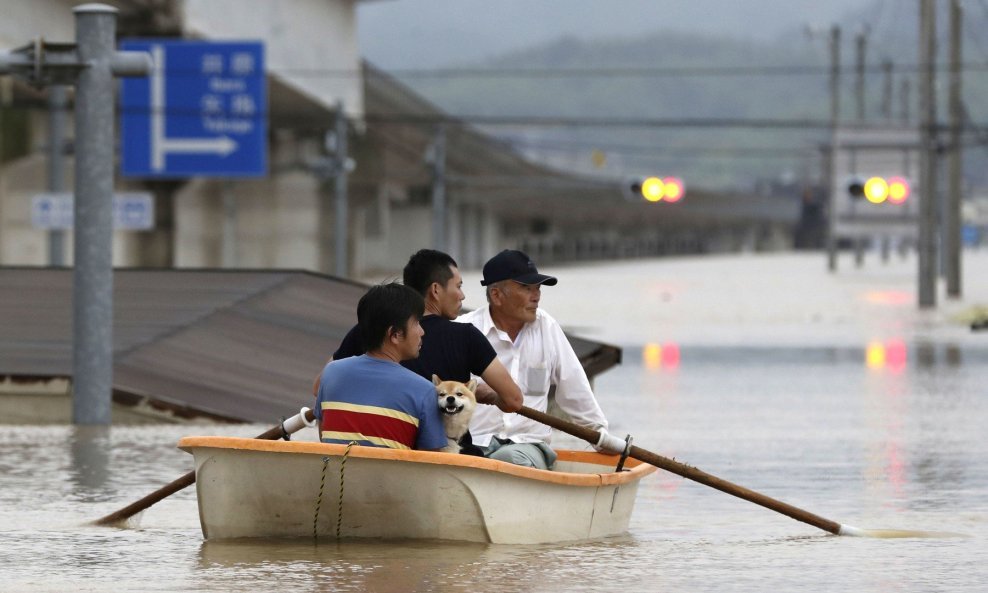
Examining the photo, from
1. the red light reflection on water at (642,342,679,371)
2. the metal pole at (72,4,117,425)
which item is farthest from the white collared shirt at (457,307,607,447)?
the red light reflection on water at (642,342,679,371)

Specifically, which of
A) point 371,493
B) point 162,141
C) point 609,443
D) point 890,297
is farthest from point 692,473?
point 890,297

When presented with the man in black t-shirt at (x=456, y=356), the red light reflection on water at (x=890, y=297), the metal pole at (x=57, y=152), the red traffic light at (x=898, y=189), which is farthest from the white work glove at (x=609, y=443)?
the red traffic light at (x=898, y=189)

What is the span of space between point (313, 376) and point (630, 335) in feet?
59.2

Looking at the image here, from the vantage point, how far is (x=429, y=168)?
249ft

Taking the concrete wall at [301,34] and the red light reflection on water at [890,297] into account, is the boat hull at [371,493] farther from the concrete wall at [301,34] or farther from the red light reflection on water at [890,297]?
the red light reflection on water at [890,297]

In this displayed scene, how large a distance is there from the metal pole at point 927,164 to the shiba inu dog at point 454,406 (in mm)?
38174

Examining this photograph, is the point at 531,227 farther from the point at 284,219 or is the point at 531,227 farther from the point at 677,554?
the point at 677,554

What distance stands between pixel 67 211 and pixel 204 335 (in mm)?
12107

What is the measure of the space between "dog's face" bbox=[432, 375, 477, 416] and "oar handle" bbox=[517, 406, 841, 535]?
458 mm

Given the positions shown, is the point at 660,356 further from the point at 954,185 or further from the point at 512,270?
the point at 954,185

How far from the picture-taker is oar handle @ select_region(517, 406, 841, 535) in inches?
402

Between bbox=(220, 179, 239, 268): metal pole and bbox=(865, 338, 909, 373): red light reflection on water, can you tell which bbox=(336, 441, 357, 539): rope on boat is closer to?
bbox=(865, 338, 909, 373): red light reflection on water

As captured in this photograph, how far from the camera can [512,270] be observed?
10406 millimetres

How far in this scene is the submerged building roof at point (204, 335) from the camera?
59.5ft
